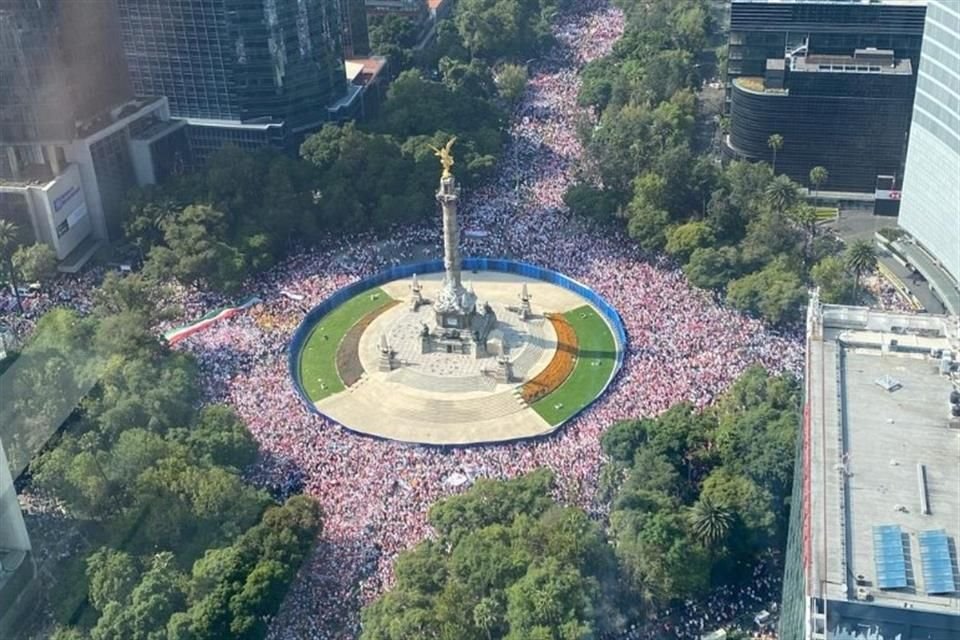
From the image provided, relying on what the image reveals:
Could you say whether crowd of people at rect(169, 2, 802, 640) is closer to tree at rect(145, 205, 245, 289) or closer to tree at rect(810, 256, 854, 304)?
tree at rect(145, 205, 245, 289)

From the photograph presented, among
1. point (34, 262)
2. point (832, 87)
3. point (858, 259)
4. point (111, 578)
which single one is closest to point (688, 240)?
point (858, 259)

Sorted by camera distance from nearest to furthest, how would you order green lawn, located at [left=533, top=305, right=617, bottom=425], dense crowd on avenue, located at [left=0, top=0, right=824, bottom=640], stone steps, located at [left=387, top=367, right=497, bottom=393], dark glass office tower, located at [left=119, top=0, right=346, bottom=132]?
1. dense crowd on avenue, located at [left=0, top=0, right=824, bottom=640]
2. green lawn, located at [left=533, top=305, right=617, bottom=425]
3. stone steps, located at [left=387, top=367, right=497, bottom=393]
4. dark glass office tower, located at [left=119, top=0, right=346, bottom=132]

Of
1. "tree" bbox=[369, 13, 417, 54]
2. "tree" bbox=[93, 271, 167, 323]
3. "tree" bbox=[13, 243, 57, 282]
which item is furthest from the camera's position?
"tree" bbox=[369, 13, 417, 54]

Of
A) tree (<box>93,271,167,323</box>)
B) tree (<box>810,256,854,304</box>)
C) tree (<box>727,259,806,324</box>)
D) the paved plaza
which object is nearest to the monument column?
the paved plaza

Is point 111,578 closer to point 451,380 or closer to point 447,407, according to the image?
point 447,407

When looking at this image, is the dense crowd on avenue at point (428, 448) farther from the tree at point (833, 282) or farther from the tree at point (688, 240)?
the tree at point (833, 282)

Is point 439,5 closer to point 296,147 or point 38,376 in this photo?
point 296,147

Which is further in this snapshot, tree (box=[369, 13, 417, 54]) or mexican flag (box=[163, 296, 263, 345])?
tree (box=[369, 13, 417, 54])
